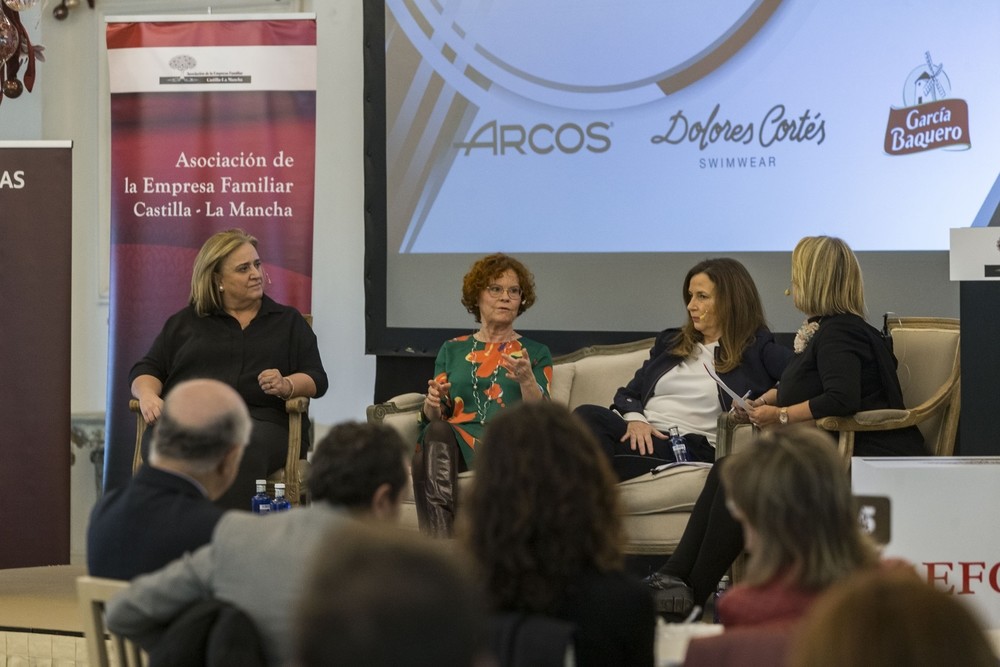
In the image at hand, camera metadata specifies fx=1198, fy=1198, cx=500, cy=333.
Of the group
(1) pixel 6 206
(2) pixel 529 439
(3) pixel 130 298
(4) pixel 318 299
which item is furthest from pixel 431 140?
(2) pixel 529 439

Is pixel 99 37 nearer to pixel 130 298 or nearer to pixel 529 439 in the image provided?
pixel 130 298

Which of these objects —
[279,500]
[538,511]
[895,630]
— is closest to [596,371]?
[279,500]

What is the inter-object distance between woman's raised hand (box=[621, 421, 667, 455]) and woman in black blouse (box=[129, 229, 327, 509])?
46.2 inches

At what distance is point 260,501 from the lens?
3.98m

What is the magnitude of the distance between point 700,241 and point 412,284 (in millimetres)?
1253

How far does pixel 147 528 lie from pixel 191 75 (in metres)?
3.50

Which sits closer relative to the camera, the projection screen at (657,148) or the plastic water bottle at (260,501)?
the plastic water bottle at (260,501)

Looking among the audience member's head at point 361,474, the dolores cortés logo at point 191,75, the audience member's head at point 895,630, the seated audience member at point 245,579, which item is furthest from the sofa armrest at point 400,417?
the audience member's head at point 895,630

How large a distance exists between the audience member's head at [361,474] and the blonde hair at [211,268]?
2.62 m

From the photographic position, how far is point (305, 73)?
198 inches

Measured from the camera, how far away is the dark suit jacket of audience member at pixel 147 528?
199cm

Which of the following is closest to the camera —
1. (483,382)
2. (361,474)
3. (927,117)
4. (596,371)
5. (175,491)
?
(361,474)

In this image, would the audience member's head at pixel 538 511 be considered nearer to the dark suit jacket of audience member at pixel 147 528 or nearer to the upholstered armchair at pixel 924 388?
the dark suit jacket of audience member at pixel 147 528

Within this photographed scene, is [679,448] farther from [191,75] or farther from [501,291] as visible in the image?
[191,75]
